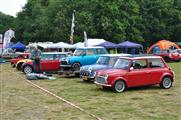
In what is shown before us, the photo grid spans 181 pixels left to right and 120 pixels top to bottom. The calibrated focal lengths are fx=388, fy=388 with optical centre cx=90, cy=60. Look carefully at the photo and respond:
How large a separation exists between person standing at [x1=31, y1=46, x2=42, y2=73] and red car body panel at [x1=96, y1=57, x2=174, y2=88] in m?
9.07

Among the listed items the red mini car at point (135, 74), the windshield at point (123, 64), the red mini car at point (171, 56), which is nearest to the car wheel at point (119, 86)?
the red mini car at point (135, 74)

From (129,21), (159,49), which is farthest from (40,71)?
(129,21)

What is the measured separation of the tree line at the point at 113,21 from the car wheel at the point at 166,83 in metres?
41.7

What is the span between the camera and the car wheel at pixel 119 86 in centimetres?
1557

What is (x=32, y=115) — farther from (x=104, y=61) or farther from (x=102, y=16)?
(x=102, y=16)

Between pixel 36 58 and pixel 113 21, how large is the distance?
3657 cm

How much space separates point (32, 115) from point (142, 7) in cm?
6149

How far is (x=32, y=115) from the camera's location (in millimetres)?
10977

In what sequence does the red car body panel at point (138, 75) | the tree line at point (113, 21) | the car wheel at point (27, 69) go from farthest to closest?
1. the tree line at point (113, 21)
2. the car wheel at point (27, 69)
3. the red car body panel at point (138, 75)

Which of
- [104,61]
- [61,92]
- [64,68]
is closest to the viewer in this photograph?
[61,92]

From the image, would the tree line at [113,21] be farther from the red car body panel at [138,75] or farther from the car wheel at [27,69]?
the red car body panel at [138,75]

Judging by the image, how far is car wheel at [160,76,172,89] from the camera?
1661 centimetres

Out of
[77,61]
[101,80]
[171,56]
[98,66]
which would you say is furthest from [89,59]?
[171,56]

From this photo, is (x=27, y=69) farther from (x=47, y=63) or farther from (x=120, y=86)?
(x=120, y=86)
